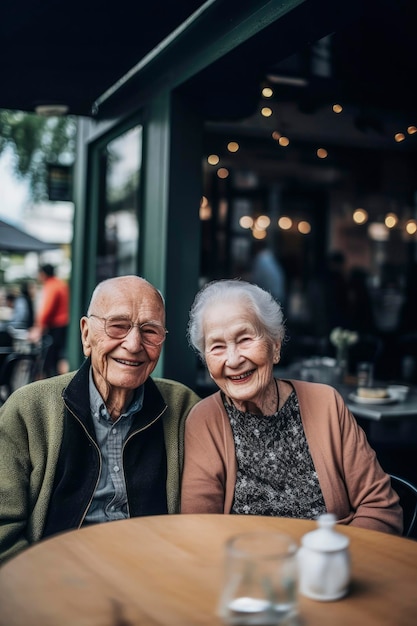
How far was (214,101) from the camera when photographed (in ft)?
13.5

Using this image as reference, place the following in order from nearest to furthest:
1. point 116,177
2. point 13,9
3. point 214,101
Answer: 1. point 13,9
2. point 214,101
3. point 116,177

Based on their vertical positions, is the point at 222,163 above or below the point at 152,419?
above

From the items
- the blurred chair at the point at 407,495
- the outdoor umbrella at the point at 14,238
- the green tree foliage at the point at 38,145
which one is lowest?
the blurred chair at the point at 407,495

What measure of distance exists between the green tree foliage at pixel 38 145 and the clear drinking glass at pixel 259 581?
1302 cm

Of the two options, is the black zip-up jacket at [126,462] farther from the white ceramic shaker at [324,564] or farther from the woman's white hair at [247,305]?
the white ceramic shaker at [324,564]

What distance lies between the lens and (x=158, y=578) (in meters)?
1.40

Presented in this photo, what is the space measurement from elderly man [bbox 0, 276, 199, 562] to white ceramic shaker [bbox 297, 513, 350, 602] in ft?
2.78

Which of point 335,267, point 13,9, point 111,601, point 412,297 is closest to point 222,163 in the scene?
point 335,267

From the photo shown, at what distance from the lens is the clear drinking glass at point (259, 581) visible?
1.04 meters

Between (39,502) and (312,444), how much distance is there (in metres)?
0.84

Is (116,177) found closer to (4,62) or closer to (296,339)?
(4,62)

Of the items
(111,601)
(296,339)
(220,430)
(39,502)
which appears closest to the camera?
(111,601)

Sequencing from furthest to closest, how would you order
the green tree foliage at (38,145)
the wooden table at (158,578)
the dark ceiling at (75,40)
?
the green tree foliage at (38,145) → the dark ceiling at (75,40) → the wooden table at (158,578)

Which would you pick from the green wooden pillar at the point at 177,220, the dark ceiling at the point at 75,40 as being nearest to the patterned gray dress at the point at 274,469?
the green wooden pillar at the point at 177,220
